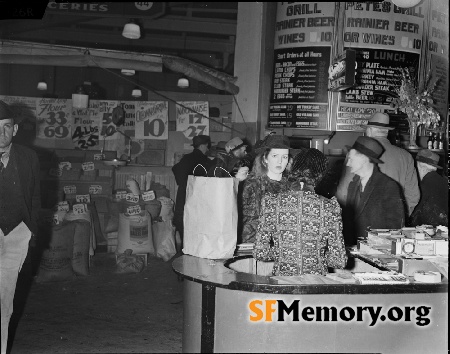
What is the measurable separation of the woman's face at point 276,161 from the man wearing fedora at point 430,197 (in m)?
2.11

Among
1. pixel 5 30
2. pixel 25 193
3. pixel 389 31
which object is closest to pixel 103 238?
pixel 5 30

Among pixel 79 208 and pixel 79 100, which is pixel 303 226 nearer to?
pixel 79 208

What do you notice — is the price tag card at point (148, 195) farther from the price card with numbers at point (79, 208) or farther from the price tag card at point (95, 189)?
the price card with numbers at point (79, 208)

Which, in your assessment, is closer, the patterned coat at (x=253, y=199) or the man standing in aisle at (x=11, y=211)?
the man standing in aisle at (x=11, y=211)

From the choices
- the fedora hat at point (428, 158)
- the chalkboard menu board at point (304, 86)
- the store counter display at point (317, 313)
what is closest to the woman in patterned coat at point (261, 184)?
the store counter display at point (317, 313)

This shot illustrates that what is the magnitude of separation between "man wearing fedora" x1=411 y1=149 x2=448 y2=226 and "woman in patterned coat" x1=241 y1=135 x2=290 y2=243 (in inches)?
81.0

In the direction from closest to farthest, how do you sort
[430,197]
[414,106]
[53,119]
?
[430,197], [414,106], [53,119]

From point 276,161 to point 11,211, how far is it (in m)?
2.33

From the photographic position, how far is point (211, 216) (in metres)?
3.92

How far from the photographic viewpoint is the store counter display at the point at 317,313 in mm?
3541

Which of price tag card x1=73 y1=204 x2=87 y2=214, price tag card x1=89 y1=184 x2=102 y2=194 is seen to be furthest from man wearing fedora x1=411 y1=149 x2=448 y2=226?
price tag card x1=89 y1=184 x2=102 y2=194

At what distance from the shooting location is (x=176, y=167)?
8359 mm

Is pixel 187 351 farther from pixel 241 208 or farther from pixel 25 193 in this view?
pixel 25 193

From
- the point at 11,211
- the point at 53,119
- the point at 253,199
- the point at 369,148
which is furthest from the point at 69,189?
the point at 369,148
